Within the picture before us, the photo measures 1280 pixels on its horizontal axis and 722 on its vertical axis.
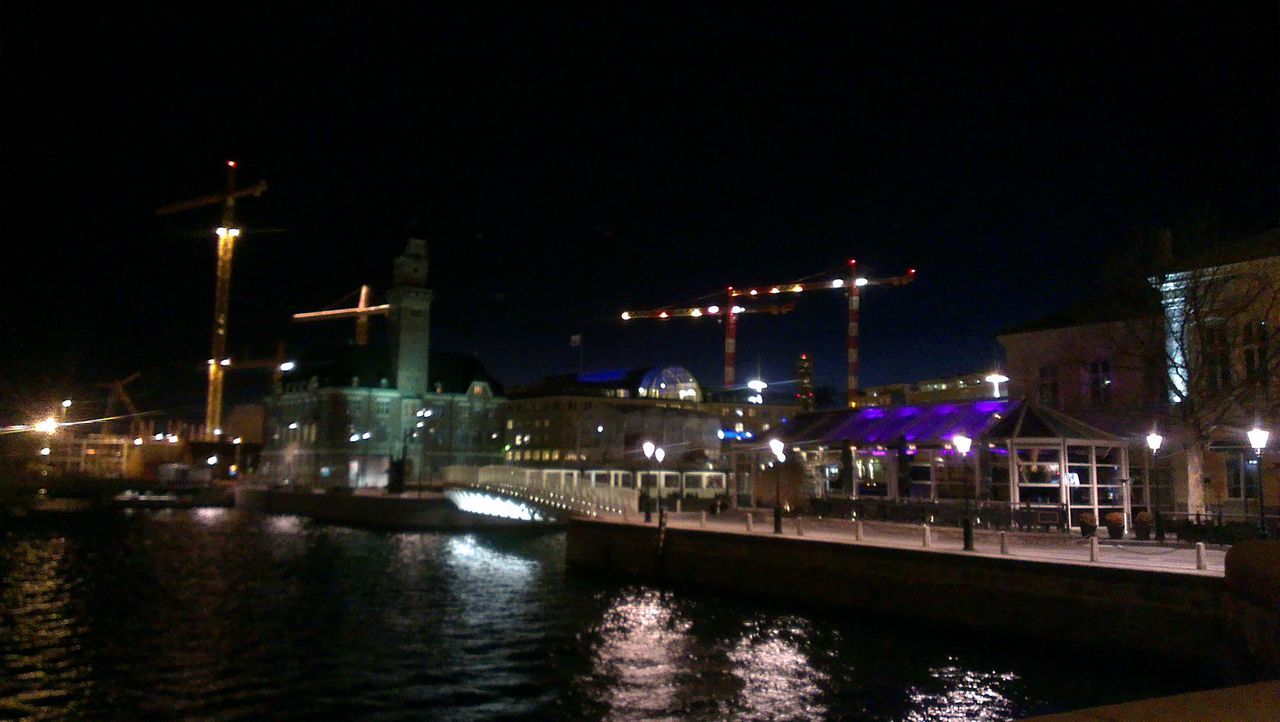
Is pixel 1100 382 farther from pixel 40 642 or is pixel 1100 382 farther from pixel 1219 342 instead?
pixel 40 642

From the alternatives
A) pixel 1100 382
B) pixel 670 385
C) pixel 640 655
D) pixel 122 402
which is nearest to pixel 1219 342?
pixel 1100 382

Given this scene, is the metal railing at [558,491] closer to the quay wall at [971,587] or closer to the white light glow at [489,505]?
the white light glow at [489,505]

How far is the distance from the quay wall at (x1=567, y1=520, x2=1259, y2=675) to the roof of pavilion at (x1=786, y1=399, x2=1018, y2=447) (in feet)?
23.4

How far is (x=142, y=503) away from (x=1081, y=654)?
90.4 metres

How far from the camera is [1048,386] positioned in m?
40.4

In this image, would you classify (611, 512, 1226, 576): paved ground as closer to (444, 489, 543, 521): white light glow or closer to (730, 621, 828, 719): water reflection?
(730, 621, 828, 719): water reflection

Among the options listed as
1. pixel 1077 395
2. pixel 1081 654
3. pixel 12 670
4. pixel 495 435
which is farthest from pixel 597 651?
pixel 495 435

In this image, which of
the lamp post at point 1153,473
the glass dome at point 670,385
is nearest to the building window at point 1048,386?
the lamp post at point 1153,473

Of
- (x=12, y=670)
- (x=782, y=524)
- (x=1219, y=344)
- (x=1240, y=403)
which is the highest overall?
(x=1219, y=344)

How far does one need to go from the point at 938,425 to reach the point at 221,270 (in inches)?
4544

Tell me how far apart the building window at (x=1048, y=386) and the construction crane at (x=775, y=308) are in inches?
1804

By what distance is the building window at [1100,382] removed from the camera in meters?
38.2

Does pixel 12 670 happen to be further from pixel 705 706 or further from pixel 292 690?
pixel 705 706

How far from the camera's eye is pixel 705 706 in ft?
57.0
